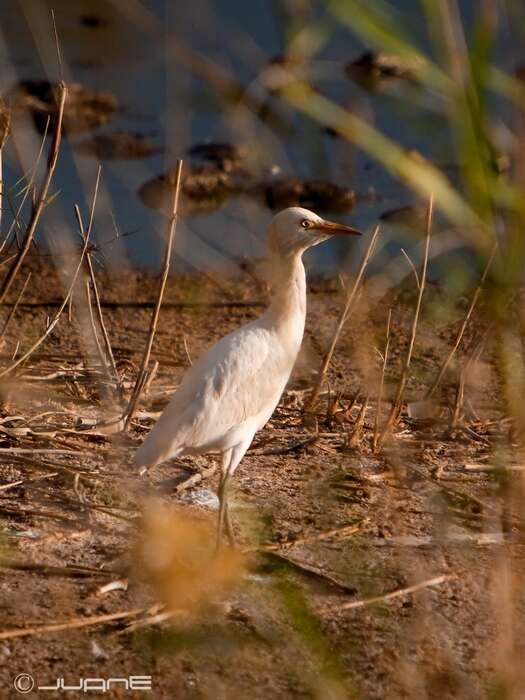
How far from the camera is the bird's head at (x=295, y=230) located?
190 inches

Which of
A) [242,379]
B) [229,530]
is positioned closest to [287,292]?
[242,379]

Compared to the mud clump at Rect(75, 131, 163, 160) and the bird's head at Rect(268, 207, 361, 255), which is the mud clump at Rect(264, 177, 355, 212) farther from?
the bird's head at Rect(268, 207, 361, 255)

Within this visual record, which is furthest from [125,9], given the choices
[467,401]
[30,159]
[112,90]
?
[112,90]

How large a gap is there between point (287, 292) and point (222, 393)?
1.80ft

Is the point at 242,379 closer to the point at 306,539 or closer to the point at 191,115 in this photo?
the point at 306,539

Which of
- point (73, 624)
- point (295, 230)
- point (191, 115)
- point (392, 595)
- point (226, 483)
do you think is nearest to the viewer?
point (73, 624)

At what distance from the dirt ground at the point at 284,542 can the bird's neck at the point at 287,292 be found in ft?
1.01

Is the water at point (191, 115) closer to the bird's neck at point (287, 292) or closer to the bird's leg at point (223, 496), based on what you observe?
the bird's neck at point (287, 292)

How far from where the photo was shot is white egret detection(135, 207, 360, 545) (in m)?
4.43

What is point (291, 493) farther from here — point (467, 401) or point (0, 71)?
point (0, 71)

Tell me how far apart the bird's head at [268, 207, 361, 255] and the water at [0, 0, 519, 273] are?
0.12 m

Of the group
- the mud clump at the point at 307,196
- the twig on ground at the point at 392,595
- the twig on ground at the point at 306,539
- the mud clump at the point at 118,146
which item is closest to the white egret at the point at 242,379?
the twig on ground at the point at 306,539

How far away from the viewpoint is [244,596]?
388 centimetres

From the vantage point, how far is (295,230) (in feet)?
15.9
